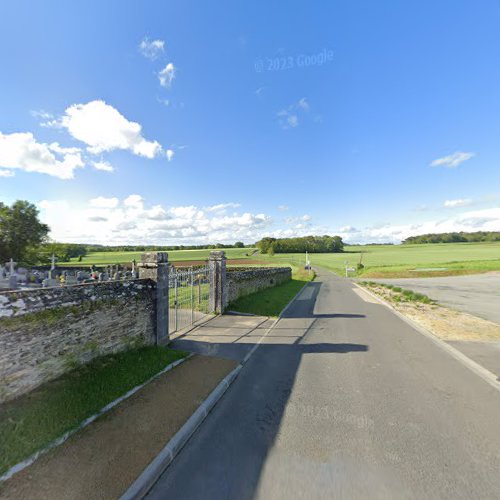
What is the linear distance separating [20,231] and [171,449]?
4474 centimetres

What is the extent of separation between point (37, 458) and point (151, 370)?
8.05ft


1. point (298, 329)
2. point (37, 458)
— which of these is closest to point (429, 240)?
point (298, 329)

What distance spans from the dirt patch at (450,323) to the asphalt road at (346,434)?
268 cm

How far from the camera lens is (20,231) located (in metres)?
34.8

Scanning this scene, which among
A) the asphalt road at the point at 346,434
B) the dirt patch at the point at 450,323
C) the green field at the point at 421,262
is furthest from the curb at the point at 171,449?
the green field at the point at 421,262

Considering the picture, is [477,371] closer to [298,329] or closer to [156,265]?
[298,329]

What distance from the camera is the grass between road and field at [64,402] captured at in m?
3.10

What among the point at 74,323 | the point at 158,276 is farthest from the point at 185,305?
the point at 74,323

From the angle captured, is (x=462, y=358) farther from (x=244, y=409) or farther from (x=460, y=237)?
(x=460, y=237)

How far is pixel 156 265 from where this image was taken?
7035 millimetres

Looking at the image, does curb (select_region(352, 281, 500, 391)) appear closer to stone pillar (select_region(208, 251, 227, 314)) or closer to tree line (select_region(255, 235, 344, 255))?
stone pillar (select_region(208, 251, 227, 314))

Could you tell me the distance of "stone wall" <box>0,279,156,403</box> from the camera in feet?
12.6

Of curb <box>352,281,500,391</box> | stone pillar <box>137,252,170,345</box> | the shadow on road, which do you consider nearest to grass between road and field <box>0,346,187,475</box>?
stone pillar <box>137,252,170,345</box>

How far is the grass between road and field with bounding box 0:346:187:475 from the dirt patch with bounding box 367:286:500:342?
9450mm
